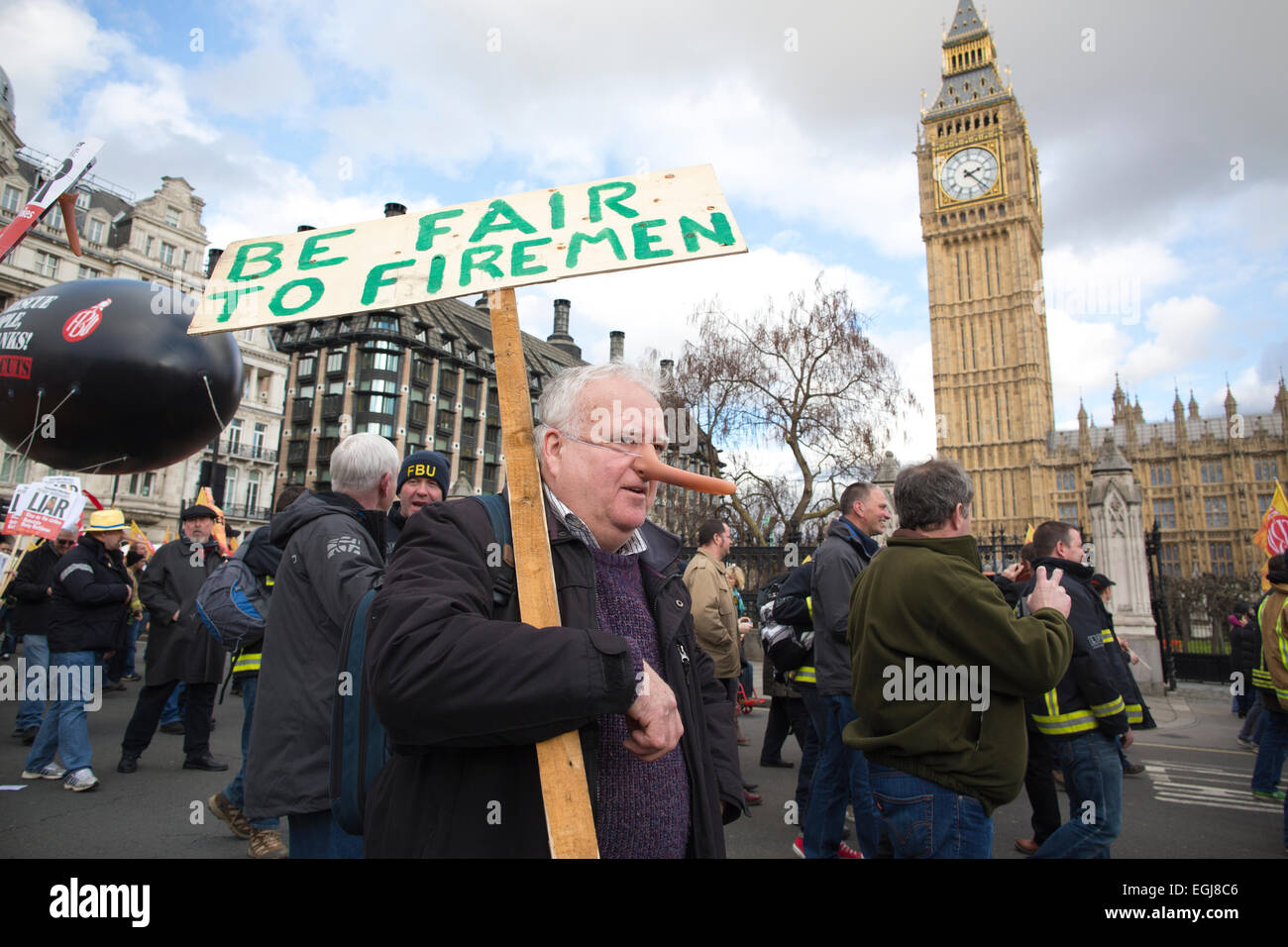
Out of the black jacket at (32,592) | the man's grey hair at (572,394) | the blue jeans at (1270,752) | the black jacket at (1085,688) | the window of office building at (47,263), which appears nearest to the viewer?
the man's grey hair at (572,394)

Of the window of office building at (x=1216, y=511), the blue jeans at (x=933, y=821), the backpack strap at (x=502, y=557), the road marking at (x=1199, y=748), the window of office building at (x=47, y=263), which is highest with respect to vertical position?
the window of office building at (x=47, y=263)

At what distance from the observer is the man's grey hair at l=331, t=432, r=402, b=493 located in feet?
10.4

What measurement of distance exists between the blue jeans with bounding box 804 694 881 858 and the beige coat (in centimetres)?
171

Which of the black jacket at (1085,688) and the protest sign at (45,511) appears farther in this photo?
the protest sign at (45,511)

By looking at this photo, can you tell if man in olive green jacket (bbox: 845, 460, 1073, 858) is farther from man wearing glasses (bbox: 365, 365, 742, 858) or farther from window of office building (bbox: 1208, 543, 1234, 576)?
window of office building (bbox: 1208, 543, 1234, 576)

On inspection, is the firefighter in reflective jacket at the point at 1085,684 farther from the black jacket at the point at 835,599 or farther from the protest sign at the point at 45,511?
the protest sign at the point at 45,511

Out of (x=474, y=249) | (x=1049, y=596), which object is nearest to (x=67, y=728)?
(x=474, y=249)

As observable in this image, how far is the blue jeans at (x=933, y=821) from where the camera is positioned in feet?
7.95

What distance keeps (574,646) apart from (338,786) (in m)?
1.33

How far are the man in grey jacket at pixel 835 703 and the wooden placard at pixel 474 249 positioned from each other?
9.51ft

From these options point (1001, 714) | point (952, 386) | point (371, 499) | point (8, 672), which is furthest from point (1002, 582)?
point (952, 386)

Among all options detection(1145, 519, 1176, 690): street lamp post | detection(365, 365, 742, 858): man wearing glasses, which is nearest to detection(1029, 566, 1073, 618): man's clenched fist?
detection(365, 365, 742, 858): man wearing glasses

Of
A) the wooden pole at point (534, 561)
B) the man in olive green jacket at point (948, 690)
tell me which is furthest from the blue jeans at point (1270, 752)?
the wooden pole at point (534, 561)

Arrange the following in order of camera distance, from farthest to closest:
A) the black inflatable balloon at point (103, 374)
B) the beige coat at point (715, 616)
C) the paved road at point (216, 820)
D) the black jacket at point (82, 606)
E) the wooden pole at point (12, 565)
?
the wooden pole at point (12, 565)
the beige coat at point (715, 616)
the black jacket at point (82, 606)
the paved road at point (216, 820)
the black inflatable balloon at point (103, 374)
